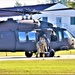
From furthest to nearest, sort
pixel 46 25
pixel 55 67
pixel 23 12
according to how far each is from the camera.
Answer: pixel 46 25
pixel 23 12
pixel 55 67

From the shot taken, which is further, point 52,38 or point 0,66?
point 52,38

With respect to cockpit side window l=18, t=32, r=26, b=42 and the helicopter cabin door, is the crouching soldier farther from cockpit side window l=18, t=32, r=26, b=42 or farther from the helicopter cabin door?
the helicopter cabin door

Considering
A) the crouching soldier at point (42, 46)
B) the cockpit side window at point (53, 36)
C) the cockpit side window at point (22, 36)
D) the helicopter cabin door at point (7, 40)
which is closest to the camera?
the crouching soldier at point (42, 46)

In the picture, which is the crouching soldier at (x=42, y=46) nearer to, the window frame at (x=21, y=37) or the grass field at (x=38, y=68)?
the window frame at (x=21, y=37)

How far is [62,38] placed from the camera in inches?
1352

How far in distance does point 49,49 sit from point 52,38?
770mm

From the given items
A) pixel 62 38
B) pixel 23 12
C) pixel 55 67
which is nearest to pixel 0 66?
pixel 55 67

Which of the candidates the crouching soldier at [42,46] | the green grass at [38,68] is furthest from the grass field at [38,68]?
the crouching soldier at [42,46]

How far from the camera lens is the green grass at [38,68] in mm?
23906

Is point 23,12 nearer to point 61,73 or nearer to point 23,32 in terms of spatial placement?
point 23,32

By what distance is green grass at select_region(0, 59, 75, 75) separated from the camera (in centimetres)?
2391

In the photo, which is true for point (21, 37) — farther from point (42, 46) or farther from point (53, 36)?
point (53, 36)

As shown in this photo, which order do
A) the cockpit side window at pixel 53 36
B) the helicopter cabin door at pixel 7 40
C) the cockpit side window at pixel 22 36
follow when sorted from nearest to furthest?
the helicopter cabin door at pixel 7 40 → the cockpit side window at pixel 22 36 → the cockpit side window at pixel 53 36

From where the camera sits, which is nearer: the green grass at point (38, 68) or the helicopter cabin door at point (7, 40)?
the green grass at point (38, 68)
